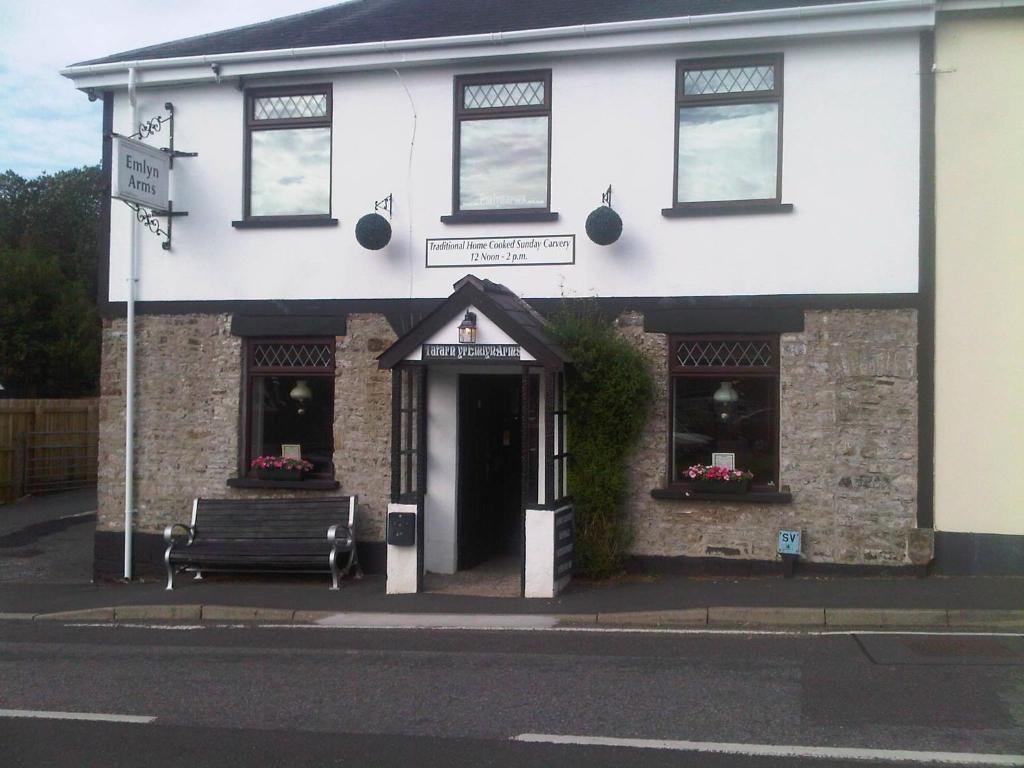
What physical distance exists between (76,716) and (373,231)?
6.69m

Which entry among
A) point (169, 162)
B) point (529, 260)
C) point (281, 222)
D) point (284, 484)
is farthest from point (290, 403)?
point (529, 260)

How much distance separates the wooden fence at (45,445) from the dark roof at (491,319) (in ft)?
46.5

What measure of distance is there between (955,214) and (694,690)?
6.48 meters

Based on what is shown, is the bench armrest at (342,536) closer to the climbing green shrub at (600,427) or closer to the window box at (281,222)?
the climbing green shrub at (600,427)

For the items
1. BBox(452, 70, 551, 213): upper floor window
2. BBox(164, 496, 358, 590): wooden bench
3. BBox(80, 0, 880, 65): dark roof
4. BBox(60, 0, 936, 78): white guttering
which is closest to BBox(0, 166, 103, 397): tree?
BBox(80, 0, 880, 65): dark roof

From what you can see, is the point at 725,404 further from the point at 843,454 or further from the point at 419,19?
the point at 419,19

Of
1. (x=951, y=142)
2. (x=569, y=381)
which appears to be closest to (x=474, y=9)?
(x=569, y=381)

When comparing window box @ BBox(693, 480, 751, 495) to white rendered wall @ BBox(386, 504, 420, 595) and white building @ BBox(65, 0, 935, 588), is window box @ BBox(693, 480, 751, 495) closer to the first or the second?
white building @ BBox(65, 0, 935, 588)

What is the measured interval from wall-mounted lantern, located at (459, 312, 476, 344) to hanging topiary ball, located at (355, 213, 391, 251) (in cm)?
193

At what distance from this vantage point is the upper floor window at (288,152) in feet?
41.9

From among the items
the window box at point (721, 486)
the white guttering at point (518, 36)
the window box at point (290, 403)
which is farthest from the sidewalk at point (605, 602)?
the white guttering at point (518, 36)

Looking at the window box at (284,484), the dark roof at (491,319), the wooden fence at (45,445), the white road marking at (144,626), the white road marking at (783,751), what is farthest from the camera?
the wooden fence at (45,445)

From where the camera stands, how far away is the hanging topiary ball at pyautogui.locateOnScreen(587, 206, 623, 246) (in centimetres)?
1142

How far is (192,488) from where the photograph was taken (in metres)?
12.9
